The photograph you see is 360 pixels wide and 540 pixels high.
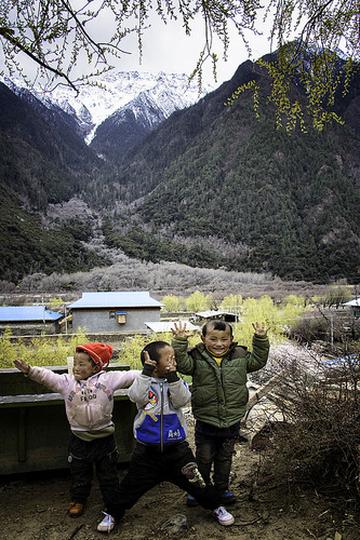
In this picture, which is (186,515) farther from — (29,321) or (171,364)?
(29,321)

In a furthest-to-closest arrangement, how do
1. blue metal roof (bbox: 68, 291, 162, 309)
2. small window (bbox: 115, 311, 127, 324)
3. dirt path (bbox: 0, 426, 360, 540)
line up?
blue metal roof (bbox: 68, 291, 162, 309)
small window (bbox: 115, 311, 127, 324)
dirt path (bbox: 0, 426, 360, 540)

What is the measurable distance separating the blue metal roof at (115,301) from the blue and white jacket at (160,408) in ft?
96.3

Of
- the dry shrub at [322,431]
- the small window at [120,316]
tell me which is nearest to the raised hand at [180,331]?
the dry shrub at [322,431]

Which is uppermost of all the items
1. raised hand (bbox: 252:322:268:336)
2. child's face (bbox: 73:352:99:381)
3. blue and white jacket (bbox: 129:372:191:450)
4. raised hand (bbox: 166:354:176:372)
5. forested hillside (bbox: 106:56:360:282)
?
forested hillside (bbox: 106:56:360:282)

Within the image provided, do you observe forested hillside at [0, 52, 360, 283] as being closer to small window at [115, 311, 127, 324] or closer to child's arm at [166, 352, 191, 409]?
small window at [115, 311, 127, 324]

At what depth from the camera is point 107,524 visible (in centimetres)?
207

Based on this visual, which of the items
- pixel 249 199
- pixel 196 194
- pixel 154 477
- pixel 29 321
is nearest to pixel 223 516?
pixel 154 477

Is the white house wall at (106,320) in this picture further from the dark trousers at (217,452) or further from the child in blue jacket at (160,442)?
the child in blue jacket at (160,442)

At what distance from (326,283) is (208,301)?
101ft

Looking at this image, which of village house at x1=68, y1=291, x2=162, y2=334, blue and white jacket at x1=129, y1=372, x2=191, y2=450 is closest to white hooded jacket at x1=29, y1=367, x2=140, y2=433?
blue and white jacket at x1=129, y1=372, x2=191, y2=450

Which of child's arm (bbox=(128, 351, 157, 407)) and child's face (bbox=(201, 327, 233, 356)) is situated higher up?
child's face (bbox=(201, 327, 233, 356))

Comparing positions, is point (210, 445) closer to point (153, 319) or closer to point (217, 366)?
point (217, 366)

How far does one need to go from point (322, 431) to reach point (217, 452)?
2.01 feet

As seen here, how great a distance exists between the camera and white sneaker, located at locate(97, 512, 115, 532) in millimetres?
2062
